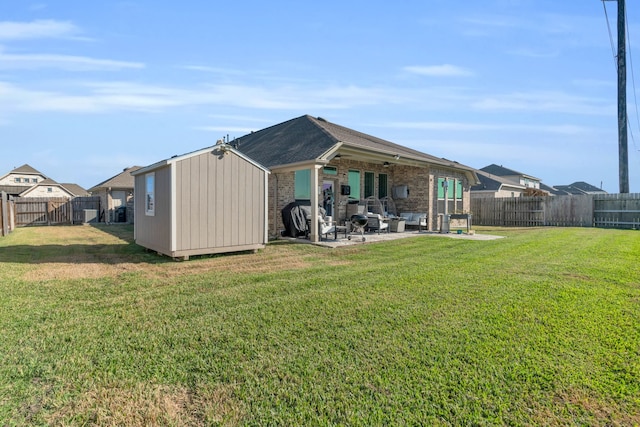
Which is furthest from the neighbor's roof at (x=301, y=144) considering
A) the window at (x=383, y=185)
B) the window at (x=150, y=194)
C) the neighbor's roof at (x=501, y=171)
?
the neighbor's roof at (x=501, y=171)

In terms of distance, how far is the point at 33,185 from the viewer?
41.2 metres

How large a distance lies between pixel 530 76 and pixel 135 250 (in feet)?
51.0

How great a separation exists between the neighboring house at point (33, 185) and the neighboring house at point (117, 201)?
21608mm

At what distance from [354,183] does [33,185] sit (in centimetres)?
4567

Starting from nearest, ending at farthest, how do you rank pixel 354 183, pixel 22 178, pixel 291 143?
pixel 291 143 < pixel 354 183 < pixel 22 178

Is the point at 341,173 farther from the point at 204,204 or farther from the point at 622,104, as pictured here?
the point at 622,104

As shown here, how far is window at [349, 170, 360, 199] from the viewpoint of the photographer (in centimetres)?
1427

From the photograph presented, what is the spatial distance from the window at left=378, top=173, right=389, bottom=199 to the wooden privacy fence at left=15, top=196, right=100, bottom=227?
1827 cm

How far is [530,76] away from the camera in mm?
13305

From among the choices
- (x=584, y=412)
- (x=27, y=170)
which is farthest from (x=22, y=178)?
(x=584, y=412)

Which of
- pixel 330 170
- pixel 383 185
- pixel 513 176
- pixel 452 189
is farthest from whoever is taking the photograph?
pixel 513 176

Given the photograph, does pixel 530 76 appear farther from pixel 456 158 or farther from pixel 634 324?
pixel 634 324

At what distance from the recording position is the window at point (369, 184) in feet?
49.3

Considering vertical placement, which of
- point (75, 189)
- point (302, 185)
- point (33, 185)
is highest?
point (33, 185)
